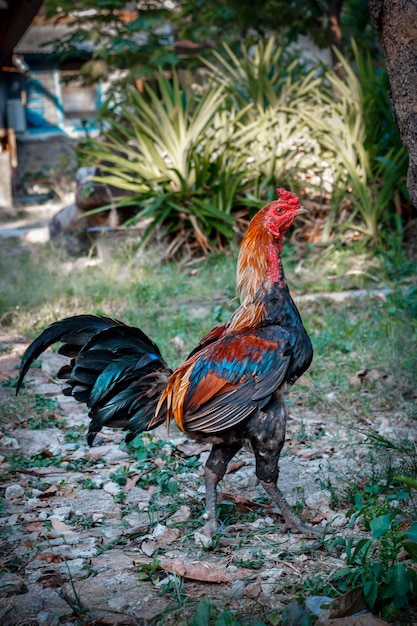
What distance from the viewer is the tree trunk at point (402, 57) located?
3.33 metres

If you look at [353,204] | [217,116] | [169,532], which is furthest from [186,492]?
[217,116]

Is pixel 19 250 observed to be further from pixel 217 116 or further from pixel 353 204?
pixel 353 204

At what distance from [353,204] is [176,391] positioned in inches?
250

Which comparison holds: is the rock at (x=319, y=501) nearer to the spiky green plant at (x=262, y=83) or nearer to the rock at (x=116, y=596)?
the rock at (x=116, y=596)

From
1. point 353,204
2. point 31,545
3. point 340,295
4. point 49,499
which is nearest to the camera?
point 31,545

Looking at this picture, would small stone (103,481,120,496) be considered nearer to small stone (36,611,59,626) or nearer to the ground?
the ground

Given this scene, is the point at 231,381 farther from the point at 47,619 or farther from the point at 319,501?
the point at 47,619

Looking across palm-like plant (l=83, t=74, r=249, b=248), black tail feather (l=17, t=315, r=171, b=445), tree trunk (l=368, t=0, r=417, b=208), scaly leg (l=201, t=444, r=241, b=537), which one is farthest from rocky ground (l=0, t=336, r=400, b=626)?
palm-like plant (l=83, t=74, r=249, b=248)

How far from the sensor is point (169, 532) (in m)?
3.27

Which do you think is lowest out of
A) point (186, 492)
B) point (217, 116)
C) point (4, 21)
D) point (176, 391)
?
point (186, 492)

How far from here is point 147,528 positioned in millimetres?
3344

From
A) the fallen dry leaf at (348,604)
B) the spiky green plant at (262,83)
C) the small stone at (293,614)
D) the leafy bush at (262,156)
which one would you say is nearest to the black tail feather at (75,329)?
the small stone at (293,614)

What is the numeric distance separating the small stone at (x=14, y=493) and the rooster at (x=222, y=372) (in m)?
0.70

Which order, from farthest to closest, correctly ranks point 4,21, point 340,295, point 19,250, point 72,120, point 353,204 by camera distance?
1. point 72,120
2. point 4,21
3. point 19,250
4. point 353,204
5. point 340,295
